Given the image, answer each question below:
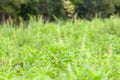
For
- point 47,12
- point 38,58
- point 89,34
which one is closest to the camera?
point 38,58

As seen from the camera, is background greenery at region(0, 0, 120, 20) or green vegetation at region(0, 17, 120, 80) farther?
background greenery at region(0, 0, 120, 20)

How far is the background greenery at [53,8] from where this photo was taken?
2088 cm

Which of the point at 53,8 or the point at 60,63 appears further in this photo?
the point at 53,8

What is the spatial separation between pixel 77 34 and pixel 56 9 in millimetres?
16172

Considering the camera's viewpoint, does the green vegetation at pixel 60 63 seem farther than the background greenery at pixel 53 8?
No

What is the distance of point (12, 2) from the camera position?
20.6 m

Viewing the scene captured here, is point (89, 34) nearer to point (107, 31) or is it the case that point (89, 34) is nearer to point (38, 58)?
point (107, 31)

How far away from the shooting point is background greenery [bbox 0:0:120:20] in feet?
68.5

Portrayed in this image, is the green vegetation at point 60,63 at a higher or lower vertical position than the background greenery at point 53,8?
higher

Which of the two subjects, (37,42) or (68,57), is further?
(37,42)

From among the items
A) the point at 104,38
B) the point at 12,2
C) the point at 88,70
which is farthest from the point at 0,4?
the point at 88,70

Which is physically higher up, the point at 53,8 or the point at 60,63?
the point at 60,63

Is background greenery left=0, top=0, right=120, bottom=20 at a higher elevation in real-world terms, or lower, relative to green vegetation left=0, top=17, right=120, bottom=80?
lower

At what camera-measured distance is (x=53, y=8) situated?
80.3 feet
